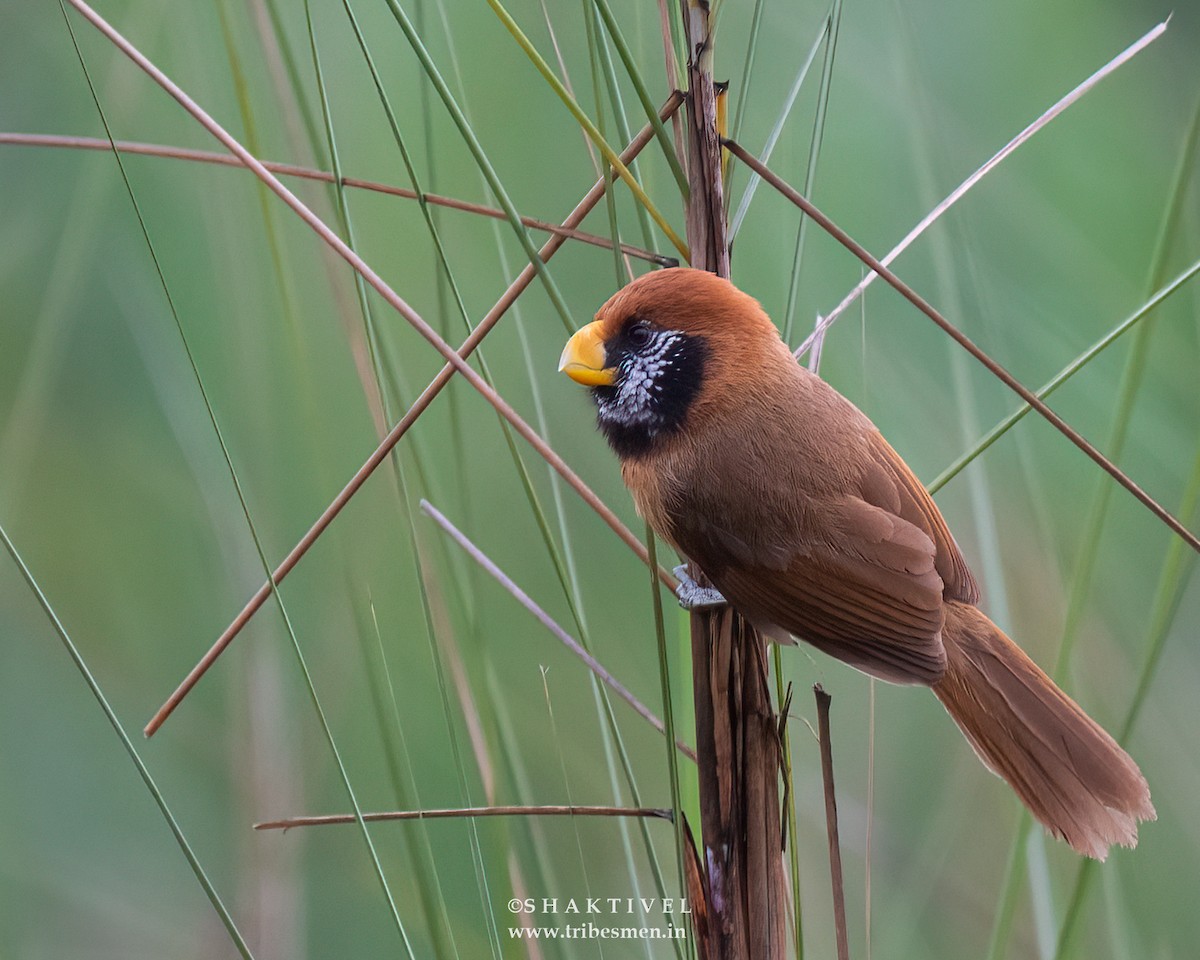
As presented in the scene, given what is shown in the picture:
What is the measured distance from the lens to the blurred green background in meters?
1.89

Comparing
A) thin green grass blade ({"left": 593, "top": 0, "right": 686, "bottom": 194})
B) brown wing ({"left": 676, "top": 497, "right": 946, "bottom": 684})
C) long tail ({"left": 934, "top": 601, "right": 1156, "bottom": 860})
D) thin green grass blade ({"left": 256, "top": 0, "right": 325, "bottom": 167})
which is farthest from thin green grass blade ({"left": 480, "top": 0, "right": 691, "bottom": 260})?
long tail ({"left": 934, "top": 601, "right": 1156, "bottom": 860})

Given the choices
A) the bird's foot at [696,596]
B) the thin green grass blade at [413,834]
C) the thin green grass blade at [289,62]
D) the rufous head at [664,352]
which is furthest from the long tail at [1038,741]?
the thin green grass blade at [289,62]

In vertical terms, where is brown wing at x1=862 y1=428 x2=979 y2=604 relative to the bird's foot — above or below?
above

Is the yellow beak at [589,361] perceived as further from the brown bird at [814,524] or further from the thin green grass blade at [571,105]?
the thin green grass blade at [571,105]

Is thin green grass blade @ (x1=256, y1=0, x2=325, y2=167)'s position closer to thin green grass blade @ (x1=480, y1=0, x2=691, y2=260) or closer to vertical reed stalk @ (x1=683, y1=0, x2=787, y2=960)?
thin green grass blade @ (x1=480, y1=0, x2=691, y2=260)

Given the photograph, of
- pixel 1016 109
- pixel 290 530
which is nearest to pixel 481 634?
pixel 290 530

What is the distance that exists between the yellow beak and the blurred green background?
311mm

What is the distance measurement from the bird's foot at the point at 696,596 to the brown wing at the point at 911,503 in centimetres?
29

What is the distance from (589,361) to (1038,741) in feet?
2.72

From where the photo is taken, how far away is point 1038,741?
1.60 m

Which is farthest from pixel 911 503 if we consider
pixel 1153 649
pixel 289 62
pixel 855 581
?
pixel 289 62

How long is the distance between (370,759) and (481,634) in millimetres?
755

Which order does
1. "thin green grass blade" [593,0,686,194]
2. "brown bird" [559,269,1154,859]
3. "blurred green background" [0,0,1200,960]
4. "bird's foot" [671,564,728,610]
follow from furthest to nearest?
"blurred green background" [0,0,1200,960], "brown bird" [559,269,1154,859], "bird's foot" [671,564,728,610], "thin green grass blade" [593,0,686,194]

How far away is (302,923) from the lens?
1.90 metres
